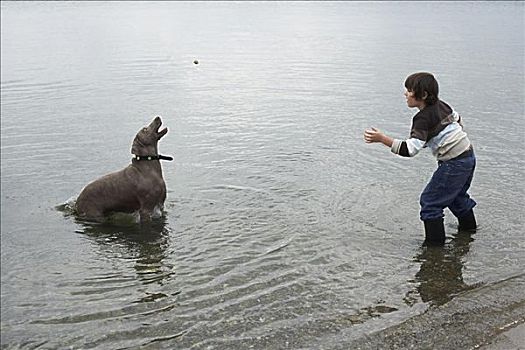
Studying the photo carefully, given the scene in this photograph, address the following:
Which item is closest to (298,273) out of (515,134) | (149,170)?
(149,170)

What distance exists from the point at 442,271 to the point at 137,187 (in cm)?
379

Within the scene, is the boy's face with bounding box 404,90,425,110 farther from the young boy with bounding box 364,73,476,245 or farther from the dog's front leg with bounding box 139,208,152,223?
the dog's front leg with bounding box 139,208,152,223

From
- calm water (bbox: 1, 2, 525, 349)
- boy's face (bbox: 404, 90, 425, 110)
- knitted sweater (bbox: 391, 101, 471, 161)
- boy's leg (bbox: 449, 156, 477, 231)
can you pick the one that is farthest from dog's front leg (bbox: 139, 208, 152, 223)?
boy's leg (bbox: 449, 156, 477, 231)

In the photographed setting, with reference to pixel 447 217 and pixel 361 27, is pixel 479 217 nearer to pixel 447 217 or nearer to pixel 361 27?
pixel 447 217

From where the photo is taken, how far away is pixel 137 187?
8047mm

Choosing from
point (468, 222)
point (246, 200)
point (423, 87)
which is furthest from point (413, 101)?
point (246, 200)

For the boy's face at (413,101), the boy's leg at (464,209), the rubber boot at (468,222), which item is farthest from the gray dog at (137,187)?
the rubber boot at (468,222)

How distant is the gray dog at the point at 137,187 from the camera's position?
26.5 ft

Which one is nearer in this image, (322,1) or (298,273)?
(298,273)

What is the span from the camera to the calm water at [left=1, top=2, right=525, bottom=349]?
5.70 metres

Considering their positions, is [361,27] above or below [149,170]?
above

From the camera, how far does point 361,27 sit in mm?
31719

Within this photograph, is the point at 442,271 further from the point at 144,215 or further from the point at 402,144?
the point at 144,215

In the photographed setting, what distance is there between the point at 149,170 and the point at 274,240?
6.18ft
